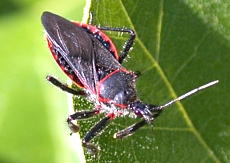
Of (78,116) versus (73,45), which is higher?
(73,45)

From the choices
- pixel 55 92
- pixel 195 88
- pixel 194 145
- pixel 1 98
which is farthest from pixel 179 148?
pixel 1 98

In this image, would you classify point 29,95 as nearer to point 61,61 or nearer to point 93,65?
point 61,61

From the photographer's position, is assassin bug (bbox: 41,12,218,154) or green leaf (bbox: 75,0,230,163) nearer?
green leaf (bbox: 75,0,230,163)

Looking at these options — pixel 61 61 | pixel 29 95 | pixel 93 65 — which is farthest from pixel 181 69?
pixel 29 95

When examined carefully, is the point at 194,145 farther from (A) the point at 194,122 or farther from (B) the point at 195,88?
(B) the point at 195,88

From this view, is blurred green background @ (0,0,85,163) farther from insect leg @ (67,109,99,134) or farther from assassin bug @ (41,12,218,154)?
insect leg @ (67,109,99,134)

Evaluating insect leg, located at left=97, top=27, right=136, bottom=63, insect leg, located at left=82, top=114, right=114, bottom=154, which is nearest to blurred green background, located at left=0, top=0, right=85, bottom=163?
insect leg, located at left=82, top=114, right=114, bottom=154
